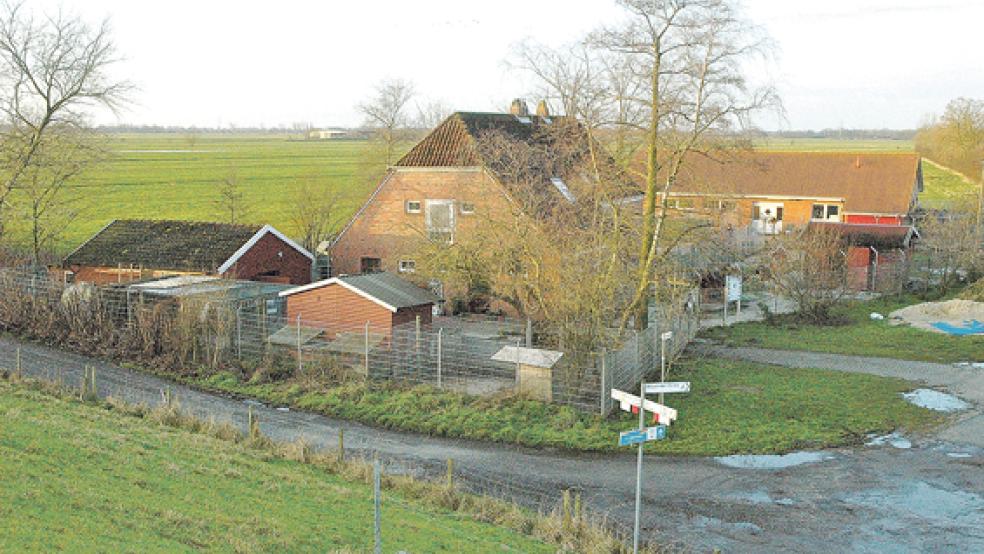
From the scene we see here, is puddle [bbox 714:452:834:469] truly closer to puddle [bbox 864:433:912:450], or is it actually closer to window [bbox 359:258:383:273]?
puddle [bbox 864:433:912:450]

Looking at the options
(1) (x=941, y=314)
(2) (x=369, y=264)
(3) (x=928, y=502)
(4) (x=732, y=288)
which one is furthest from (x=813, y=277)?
(3) (x=928, y=502)

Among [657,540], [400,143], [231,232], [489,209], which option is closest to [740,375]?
[489,209]

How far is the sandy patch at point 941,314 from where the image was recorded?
96.4 feet

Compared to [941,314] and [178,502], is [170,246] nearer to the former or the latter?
[178,502]

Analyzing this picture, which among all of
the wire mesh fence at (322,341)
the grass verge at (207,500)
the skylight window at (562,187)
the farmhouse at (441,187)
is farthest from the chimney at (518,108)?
the grass verge at (207,500)

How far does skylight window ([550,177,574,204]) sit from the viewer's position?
25839mm

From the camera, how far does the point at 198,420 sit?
17.2 m

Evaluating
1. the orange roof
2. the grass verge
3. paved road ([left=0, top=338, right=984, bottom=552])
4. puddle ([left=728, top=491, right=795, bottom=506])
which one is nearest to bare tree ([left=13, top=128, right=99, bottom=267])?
paved road ([left=0, top=338, right=984, bottom=552])

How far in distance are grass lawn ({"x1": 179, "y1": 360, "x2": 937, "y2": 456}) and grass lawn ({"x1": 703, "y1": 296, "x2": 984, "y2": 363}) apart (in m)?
3.69

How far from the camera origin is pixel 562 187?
27.0 m

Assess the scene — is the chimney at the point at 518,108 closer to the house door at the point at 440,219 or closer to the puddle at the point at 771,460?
the house door at the point at 440,219

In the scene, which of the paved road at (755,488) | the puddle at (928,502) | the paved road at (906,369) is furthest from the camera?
the paved road at (906,369)

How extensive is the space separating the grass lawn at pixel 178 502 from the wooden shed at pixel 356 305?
25.6 feet

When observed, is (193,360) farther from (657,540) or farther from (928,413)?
(928,413)
